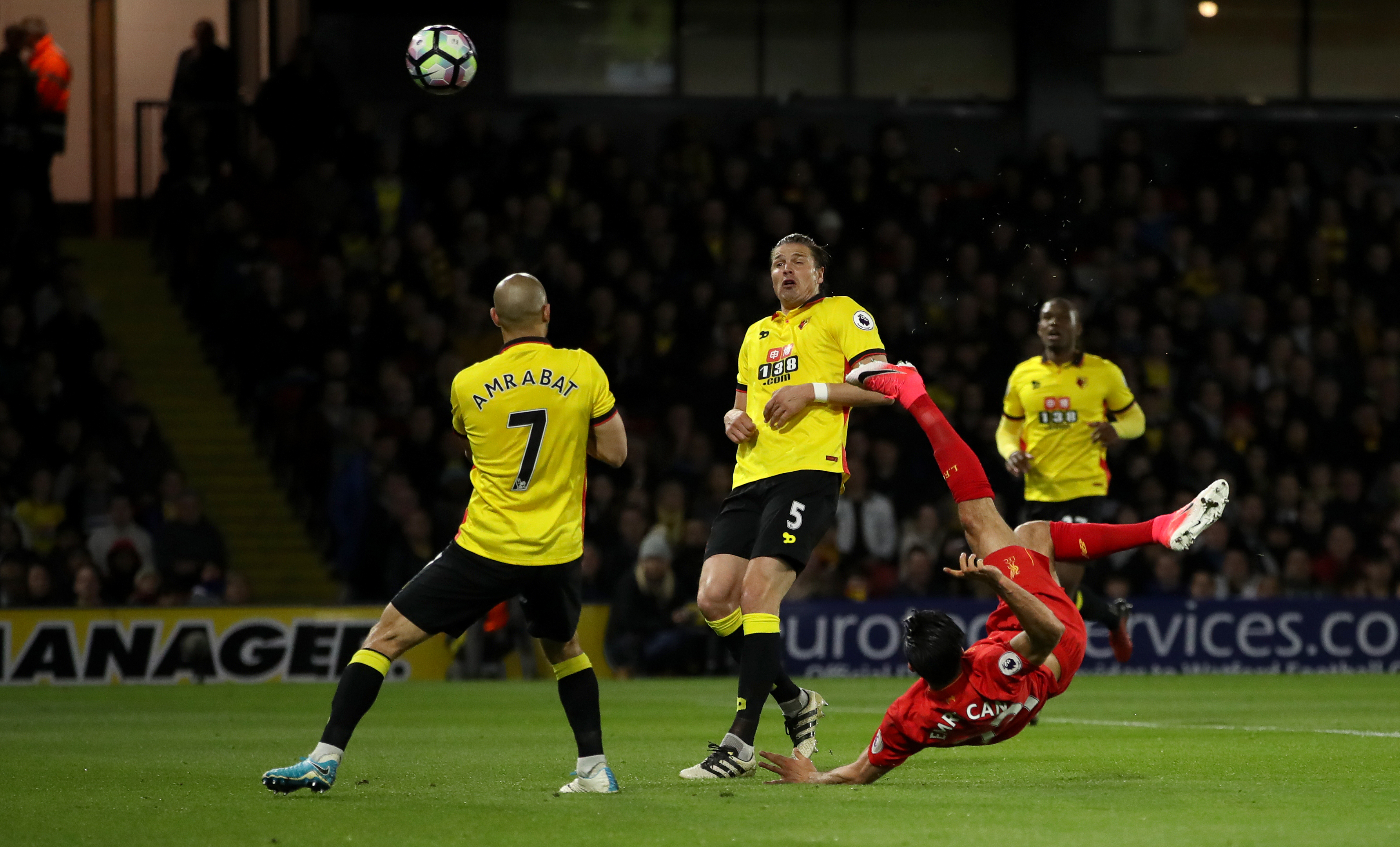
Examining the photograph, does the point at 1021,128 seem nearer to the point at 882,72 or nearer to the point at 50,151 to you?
the point at 882,72

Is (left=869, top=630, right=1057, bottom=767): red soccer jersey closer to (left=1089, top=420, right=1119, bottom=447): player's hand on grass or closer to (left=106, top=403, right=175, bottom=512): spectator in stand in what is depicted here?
(left=1089, top=420, right=1119, bottom=447): player's hand on grass

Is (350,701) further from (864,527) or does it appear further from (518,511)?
(864,527)

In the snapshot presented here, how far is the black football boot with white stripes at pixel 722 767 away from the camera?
801cm

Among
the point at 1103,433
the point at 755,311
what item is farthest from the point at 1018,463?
the point at 755,311

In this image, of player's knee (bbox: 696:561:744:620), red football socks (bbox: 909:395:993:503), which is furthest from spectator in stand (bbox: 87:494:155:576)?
red football socks (bbox: 909:395:993:503)

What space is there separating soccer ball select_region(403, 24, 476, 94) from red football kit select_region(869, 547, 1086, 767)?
748 centimetres

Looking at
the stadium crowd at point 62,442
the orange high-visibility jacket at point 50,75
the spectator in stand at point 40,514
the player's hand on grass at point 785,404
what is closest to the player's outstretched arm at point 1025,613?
the player's hand on grass at point 785,404

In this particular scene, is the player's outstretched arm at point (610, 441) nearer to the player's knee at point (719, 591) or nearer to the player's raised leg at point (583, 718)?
the player's raised leg at point (583, 718)

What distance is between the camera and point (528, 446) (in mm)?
7418

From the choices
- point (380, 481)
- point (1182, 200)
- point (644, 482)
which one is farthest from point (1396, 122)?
point (380, 481)

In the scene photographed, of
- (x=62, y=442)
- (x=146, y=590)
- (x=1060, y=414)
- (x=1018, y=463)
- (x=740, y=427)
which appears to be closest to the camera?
(x=740, y=427)

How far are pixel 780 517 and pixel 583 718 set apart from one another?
1379mm

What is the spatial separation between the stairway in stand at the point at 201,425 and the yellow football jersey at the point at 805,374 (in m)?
9.51

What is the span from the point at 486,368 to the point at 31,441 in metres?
11.8
